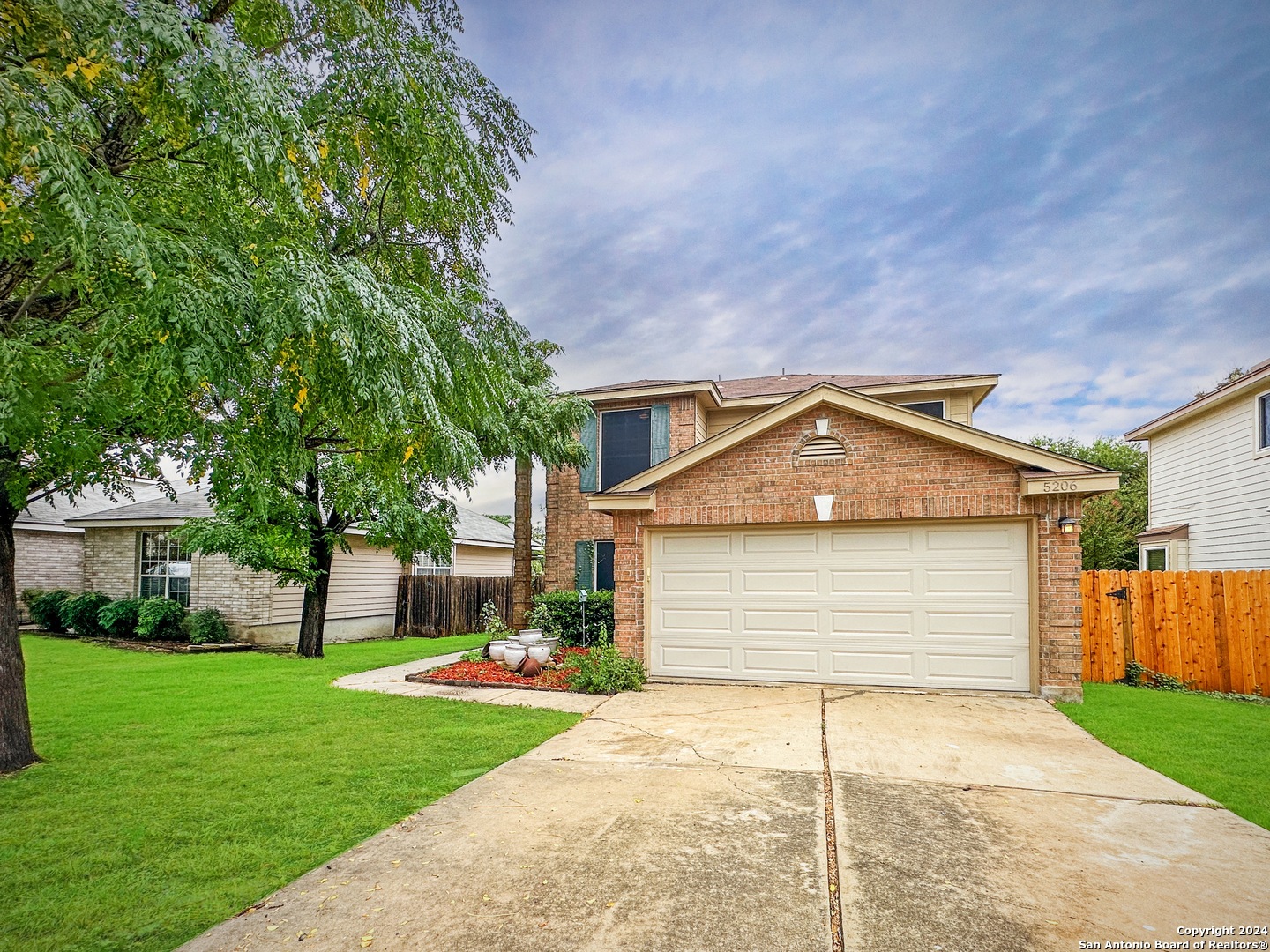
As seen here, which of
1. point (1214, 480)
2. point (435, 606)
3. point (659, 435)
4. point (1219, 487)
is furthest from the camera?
point (435, 606)

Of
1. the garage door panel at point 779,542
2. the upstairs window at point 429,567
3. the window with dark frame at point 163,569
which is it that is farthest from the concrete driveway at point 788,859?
the upstairs window at point 429,567

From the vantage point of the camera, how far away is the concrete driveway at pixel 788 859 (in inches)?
118

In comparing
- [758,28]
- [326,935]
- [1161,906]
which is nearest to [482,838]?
[326,935]

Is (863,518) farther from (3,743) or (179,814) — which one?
(3,743)

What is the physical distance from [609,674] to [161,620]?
11517mm

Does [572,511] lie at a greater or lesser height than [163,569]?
greater

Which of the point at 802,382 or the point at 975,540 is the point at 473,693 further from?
the point at 802,382

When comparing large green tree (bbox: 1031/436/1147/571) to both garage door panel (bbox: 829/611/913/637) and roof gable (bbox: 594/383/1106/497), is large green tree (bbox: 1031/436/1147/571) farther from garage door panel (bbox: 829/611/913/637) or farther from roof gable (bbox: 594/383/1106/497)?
garage door panel (bbox: 829/611/913/637)

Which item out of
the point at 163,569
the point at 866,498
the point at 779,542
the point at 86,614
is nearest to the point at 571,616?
the point at 779,542

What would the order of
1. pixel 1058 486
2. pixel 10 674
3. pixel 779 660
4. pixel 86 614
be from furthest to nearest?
pixel 86 614
pixel 779 660
pixel 1058 486
pixel 10 674

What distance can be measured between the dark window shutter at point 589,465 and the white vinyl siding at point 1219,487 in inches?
505

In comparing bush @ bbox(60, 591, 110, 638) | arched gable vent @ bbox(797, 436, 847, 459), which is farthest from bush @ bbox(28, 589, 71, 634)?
arched gable vent @ bbox(797, 436, 847, 459)

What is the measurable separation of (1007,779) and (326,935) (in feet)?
16.1

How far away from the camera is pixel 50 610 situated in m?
16.4
